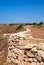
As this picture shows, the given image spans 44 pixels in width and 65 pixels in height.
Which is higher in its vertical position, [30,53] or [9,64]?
[30,53]

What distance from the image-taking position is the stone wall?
6.86 m

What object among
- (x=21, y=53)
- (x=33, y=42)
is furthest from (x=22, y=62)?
(x=33, y=42)

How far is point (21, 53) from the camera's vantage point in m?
7.81

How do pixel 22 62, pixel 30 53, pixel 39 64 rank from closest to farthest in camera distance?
pixel 39 64 → pixel 30 53 → pixel 22 62

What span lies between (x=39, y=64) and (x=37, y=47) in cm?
61

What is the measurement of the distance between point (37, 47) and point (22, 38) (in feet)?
5.03

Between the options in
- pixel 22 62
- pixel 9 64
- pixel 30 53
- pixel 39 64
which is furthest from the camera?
pixel 9 64

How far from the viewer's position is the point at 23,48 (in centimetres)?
777

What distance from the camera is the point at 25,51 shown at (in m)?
7.62

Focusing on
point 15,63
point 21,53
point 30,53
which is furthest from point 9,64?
point 30,53

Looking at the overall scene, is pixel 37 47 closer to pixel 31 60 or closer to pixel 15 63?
pixel 31 60

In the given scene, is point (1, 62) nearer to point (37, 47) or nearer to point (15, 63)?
point (15, 63)

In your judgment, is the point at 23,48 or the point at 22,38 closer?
the point at 23,48

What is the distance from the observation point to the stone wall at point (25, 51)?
270 inches
